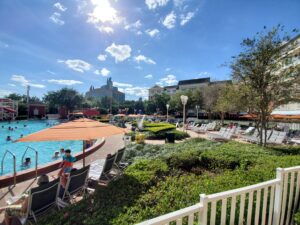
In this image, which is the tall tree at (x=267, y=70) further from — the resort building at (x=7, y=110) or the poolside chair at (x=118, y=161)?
the resort building at (x=7, y=110)

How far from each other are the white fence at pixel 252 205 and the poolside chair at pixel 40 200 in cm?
253

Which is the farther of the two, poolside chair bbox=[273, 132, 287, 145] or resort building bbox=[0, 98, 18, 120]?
resort building bbox=[0, 98, 18, 120]

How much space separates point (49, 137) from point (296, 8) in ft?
38.9

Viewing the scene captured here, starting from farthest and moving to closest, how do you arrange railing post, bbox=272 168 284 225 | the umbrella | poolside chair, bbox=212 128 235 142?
poolside chair, bbox=212 128 235 142, the umbrella, railing post, bbox=272 168 284 225

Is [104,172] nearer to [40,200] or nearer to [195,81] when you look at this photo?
[40,200]

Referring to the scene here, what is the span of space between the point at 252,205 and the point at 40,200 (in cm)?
343

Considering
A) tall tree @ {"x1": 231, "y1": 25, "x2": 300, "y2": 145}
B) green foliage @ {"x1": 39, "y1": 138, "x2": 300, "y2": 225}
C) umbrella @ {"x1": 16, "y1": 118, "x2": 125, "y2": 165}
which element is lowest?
green foliage @ {"x1": 39, "y1": 138, "x2": 300, "y2": 225}

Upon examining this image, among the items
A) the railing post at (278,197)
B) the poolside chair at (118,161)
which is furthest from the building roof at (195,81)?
the railing post at (278,197)

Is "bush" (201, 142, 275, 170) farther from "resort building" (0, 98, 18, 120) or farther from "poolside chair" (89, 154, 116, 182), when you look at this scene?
"resort building" (0, 98, 18, 120)

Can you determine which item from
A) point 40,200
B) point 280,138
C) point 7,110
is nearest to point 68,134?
point 40,200

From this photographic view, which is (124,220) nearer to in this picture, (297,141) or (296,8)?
(296,8)

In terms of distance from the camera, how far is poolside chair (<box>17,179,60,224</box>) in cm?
332

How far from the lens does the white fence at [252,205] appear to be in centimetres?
179

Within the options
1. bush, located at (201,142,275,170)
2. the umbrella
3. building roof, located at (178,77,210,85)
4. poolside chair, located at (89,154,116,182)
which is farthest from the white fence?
building roof, located at (178,77,210,85)
